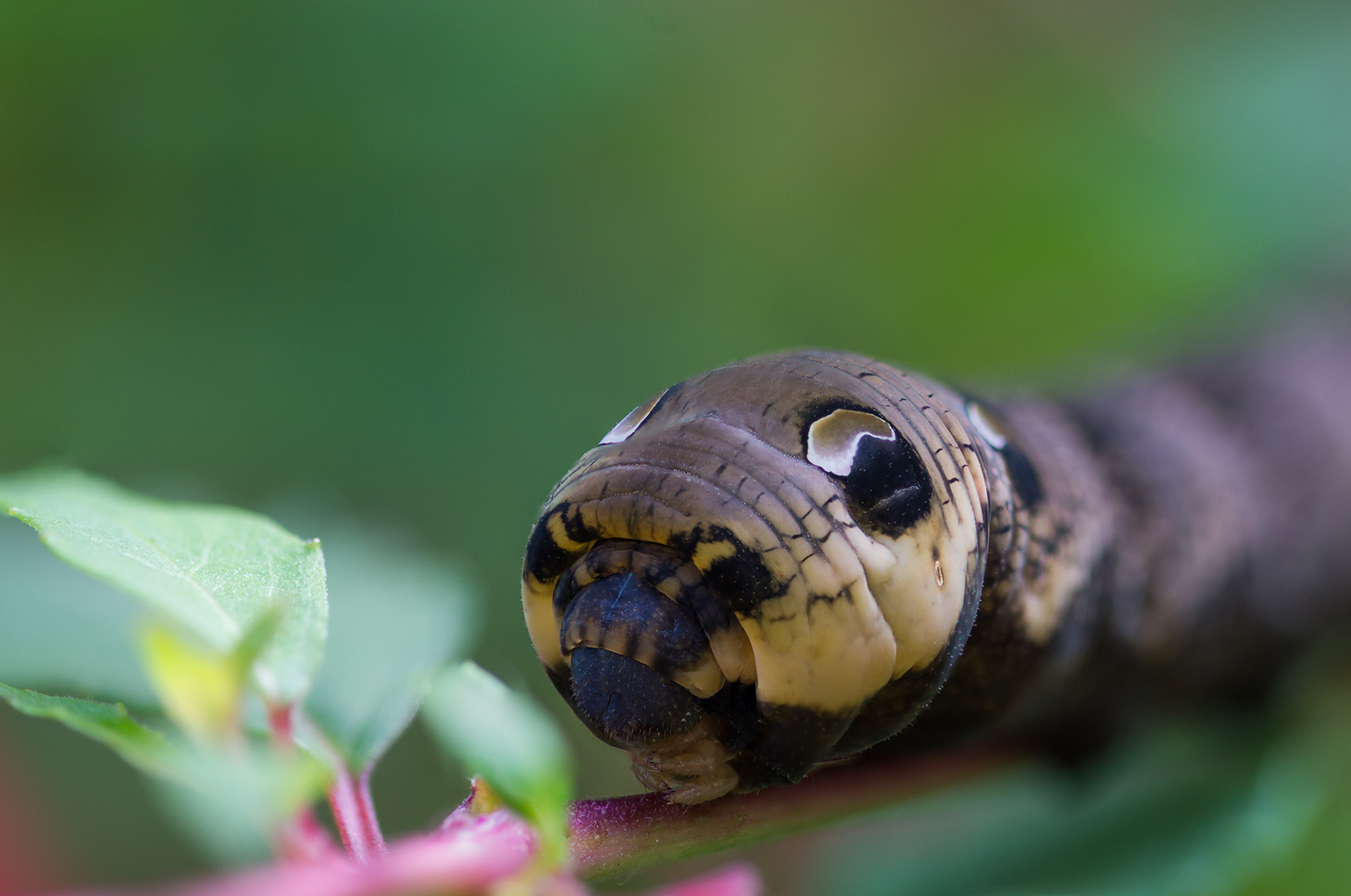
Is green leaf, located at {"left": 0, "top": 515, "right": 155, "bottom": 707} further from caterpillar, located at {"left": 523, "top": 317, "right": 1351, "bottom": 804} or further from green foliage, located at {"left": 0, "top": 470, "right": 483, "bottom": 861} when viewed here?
caterpillar, located at {"left": 523, "top": 317, "right": 1351, "bottom": 804}

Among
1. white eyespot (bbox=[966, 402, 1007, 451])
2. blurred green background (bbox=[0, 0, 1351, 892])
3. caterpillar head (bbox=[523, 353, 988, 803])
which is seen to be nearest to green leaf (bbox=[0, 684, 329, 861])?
caterpillar head (bbox=[523, 353, 988, 803])

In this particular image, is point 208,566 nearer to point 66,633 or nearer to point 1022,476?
point 66,633

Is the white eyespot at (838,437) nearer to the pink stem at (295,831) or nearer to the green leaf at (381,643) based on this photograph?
the green leaf at (381,643)

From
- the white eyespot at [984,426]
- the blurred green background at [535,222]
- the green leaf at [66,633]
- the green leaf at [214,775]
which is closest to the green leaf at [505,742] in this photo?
the green leaf at [214,775]

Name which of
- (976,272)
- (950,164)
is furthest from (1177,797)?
(950,164)

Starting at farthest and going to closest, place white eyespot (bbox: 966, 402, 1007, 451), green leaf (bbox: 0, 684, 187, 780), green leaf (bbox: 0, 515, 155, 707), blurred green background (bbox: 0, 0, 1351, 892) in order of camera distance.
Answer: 1. blurred green background (bbox: 0, 0, 1351, 892)
2. white eyespot (bbox: 966, 402, 1007, 451)
3. green leaf (bbox: 0, 515, 155, 707)
4. green leaf (bbox: 0, 684, 187, 780)

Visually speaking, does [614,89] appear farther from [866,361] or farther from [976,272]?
[866,361]
